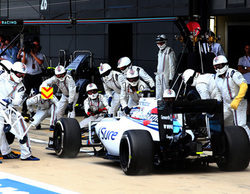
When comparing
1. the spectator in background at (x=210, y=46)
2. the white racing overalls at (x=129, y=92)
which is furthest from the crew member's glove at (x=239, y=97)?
the spectator in background at (x=210, y=46)

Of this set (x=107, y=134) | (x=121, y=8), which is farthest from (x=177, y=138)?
(x=121, y=8)

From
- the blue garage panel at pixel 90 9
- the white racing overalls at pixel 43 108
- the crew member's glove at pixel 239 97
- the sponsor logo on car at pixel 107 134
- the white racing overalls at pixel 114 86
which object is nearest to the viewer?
the sponsor logo on car at pixel 107 134

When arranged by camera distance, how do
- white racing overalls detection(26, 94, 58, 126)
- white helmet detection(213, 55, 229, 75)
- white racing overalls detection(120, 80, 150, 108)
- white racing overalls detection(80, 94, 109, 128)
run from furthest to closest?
white racing overalls detection(26, 94, 58, 126)
white racing overalls detection(80, 94, 109, 128)
white racing overalls detection(120, 80, 150, 108)
white helmet detection(213, 55, 229, 75)

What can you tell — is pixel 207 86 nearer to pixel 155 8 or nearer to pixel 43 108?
pixel 43 108

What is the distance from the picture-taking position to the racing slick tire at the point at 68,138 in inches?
498

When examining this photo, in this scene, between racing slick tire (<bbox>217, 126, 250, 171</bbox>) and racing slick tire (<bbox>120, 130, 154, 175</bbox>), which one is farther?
racing slick tire (<bbox>217, 126, 250, 171</bbox>)

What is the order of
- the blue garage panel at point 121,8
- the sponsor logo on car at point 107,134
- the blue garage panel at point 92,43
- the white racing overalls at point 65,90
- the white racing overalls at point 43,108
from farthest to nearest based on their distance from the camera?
the blue garage panel at point 92,43 < the blue garage panel at point 121,8 < the white racing overalls at point 43,108 < the white racing overalls at point 65,90 < the sponsor logo on car at point 107,134

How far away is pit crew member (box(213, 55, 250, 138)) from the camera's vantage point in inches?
499

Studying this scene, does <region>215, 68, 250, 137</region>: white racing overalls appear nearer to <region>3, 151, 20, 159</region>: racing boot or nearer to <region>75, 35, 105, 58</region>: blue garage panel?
<region>3, 151, 20, 159</region>: racing boot

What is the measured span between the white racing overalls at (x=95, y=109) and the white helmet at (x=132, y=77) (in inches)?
37.9

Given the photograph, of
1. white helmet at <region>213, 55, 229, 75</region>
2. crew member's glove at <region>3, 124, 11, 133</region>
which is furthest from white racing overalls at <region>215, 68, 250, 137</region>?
crew member's glove at <region>3, 124, 11, 133</region>

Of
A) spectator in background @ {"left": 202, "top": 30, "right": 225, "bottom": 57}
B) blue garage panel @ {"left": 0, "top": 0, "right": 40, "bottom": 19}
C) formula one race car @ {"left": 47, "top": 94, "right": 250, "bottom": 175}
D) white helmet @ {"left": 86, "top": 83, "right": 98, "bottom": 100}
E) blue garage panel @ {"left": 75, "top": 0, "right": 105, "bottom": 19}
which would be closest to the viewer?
formula one race car @ {"left": 47, "top": 94, "right": 250, "bottom": 175}

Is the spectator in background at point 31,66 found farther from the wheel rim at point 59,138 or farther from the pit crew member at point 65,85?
the wheel rim at point 59,138

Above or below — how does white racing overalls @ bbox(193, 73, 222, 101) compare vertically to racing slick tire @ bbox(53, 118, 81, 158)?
above
